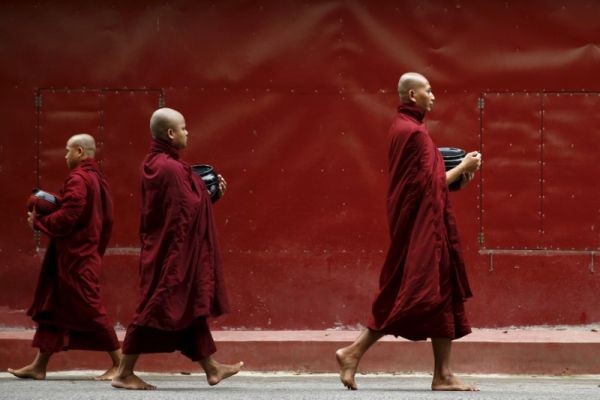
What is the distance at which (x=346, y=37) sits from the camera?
10805mm

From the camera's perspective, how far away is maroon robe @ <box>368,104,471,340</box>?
781cm

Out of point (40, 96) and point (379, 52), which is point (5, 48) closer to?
point (40, 96)

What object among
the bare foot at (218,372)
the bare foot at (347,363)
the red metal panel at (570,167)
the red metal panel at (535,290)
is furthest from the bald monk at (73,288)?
the red metal panel at (570,167)

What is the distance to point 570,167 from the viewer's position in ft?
35.5

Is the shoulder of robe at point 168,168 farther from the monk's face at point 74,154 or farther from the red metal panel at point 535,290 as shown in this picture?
the red metal panel at point 535,290

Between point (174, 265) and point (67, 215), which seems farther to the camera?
point (67, 215)

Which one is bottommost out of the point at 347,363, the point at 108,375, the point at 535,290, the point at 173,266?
the point at 108,375

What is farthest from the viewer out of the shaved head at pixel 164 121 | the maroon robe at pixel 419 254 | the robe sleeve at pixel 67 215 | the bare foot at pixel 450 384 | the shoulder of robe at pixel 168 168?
the robe sleeve at pixel 67 215

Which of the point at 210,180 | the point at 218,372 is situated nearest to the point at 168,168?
the point at 210,180

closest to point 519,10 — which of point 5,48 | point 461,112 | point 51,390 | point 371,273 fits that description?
point 461,112

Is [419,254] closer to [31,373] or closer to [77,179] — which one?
[77,179]

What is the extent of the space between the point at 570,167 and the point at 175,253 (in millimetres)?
3786

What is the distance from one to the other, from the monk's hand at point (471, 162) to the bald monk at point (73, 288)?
2.39 metres

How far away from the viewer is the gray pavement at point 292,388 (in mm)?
7633
